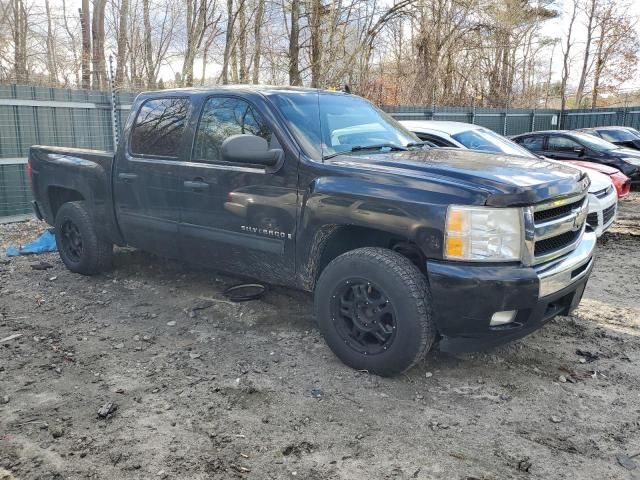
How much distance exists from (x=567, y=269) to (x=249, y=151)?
2.24m

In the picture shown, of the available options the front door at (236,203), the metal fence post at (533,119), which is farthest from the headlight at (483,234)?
the metal fence post at (533,119)

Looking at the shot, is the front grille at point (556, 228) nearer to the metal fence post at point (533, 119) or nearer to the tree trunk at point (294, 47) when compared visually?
the tree trunk at point (294, 47)

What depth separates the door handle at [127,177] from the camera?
16.8 ft

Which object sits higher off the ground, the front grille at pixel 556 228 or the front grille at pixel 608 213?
the front grille at pixel 556 228

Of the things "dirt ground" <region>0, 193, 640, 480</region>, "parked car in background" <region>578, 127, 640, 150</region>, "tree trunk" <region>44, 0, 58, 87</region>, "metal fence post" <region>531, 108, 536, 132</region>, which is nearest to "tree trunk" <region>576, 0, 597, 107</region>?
"metal fence post" <region>531, 108, 536, 132</region>

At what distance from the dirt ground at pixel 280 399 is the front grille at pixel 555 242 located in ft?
2.89

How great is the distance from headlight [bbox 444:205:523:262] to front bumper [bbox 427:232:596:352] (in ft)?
0.23

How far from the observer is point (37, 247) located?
709 cm

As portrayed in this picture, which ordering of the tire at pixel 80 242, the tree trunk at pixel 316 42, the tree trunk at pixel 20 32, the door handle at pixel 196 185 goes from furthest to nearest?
the tree trunk at pixel 20 32
the tree trunk at pixel 316 42
the tire at pixel 80 242
the door handle at pixel 196 185

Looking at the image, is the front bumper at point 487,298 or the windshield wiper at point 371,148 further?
the windshield wiper at point 371,148

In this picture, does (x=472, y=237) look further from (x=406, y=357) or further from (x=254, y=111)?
(x=254, y=111)

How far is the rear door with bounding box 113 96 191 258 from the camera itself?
4812mm

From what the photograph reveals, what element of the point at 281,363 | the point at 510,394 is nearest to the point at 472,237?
the point at 510,394

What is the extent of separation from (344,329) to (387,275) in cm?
55
